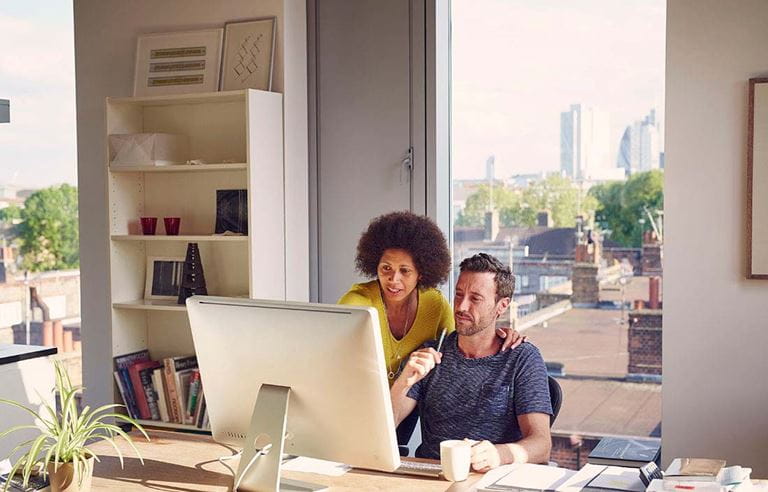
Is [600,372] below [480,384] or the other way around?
below

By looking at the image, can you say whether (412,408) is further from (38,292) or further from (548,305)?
(38,292)

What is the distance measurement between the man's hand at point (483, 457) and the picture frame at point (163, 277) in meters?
2.30

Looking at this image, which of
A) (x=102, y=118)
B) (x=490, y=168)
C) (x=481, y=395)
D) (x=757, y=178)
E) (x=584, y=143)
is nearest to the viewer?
(x=481, y=395)

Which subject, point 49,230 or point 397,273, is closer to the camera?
point 397,273

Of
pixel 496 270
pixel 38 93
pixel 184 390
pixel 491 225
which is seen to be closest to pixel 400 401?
pixel 496 270

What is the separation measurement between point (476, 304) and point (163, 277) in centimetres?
201

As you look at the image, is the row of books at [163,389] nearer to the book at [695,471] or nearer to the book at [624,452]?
the book at [624,452]

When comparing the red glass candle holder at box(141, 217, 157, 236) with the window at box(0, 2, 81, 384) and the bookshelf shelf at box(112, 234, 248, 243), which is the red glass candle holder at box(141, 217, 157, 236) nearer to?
the bookshelf shelf at box(112, 234, 248, 243)

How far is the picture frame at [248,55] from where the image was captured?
4137 mm

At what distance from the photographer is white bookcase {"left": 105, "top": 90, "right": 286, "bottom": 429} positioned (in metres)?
Result: 4.02

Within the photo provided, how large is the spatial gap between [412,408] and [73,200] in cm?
272

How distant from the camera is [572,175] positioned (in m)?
3.97

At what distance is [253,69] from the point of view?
416cm

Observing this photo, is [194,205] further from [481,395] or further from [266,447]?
[266,447]
